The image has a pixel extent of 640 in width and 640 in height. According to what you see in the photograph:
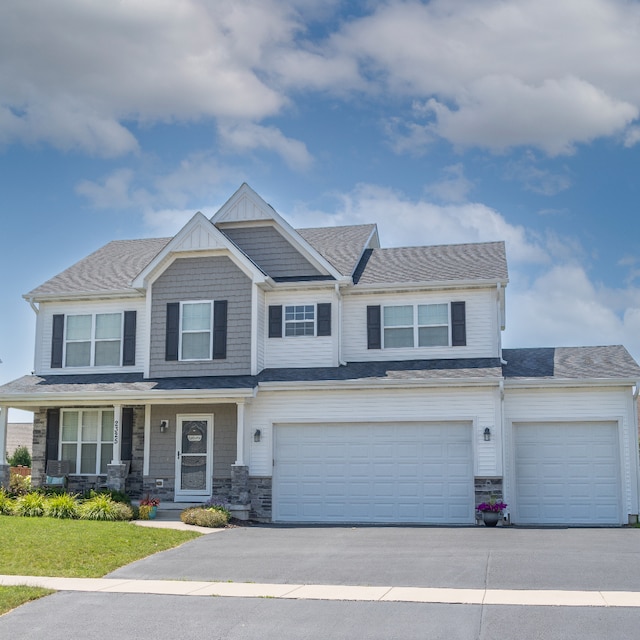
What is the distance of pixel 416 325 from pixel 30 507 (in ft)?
35.9

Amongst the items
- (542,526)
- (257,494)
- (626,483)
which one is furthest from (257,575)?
(626,483)

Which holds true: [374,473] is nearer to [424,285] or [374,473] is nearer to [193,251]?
[424,285]

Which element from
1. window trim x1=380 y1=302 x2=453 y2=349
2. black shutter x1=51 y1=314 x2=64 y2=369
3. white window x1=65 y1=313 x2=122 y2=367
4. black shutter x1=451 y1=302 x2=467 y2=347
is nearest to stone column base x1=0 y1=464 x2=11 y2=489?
black shutter x1=51 y1=314 x2=64 y2=369

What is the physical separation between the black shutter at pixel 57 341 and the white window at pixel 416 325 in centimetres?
955

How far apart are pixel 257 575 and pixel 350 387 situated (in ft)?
27.9

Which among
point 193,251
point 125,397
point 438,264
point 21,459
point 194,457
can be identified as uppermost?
point 193,251

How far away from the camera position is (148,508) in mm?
21281

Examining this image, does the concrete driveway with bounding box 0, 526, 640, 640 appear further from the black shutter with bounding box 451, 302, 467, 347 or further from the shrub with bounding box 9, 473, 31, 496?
the shrub with bounding box 9, 473, 31, 496

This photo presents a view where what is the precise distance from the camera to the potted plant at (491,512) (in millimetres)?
20344

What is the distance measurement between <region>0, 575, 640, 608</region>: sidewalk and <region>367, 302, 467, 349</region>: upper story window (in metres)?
11.4

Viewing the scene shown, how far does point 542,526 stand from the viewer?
70.0 ft

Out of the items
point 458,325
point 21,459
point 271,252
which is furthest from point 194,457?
point 21,459

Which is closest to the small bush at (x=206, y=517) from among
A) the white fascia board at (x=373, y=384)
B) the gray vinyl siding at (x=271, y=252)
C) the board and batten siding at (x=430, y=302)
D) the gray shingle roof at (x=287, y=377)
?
the gray shingle roof at (x=287, y=377)

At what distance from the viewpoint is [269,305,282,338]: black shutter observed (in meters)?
24.0
